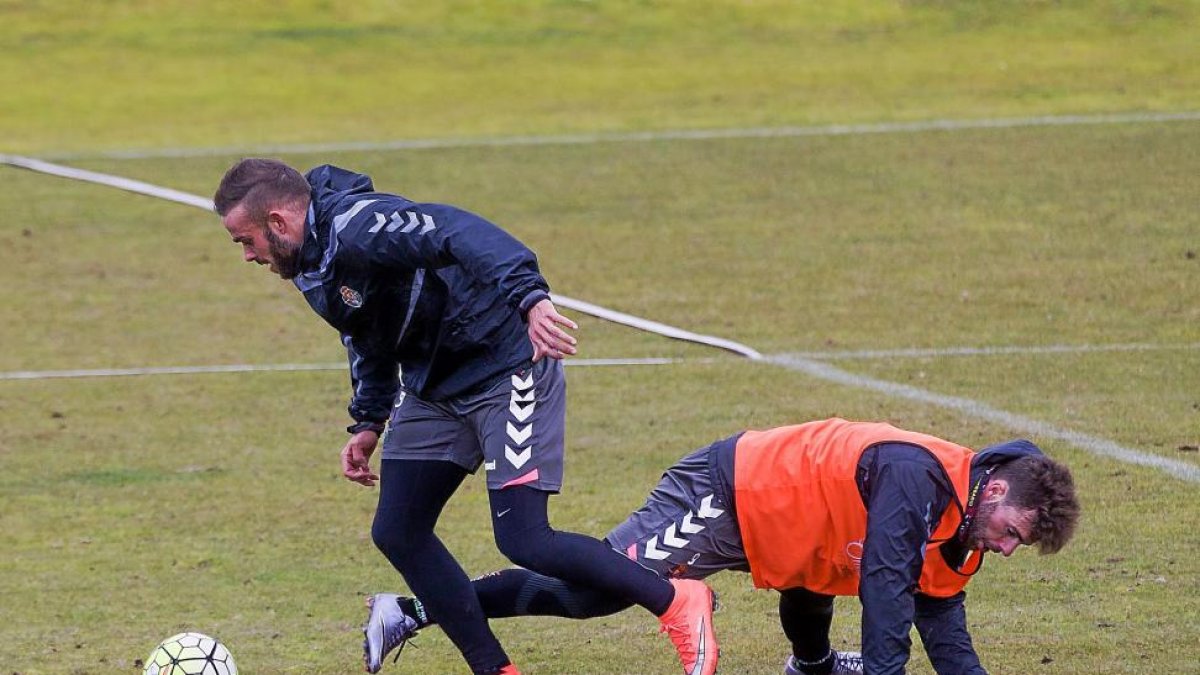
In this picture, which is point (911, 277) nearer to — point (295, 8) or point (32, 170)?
point (32, 170)

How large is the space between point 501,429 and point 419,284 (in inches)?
21.0

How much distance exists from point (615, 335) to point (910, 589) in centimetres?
748

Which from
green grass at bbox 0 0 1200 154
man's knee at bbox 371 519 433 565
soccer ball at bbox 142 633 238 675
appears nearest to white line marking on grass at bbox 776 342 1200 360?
man's knee at bbox 371 519 433 565

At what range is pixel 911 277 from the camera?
46.1ft

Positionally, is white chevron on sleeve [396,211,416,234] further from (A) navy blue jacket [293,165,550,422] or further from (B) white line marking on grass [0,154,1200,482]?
(B) white line marking on grass [0,154,1200,482]

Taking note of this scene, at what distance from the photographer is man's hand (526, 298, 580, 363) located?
18.6 ft

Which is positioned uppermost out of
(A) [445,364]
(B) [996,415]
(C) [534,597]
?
(A) [445,364]

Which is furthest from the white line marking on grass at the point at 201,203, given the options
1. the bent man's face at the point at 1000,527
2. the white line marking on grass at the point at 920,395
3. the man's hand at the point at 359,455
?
the bent man's face at the point at 1000,527

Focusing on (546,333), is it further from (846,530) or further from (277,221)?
(846,530)

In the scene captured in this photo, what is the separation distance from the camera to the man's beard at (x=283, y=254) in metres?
6.08

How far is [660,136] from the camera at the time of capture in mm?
19562

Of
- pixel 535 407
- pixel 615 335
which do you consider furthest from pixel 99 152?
pixel 535 407

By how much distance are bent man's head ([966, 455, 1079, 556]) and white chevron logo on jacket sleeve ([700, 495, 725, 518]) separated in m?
0.87

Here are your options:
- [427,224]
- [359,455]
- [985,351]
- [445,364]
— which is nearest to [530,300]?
[427,224]
